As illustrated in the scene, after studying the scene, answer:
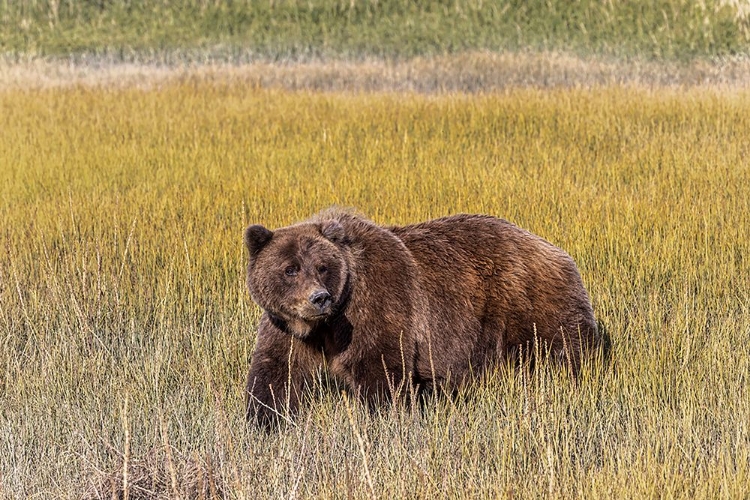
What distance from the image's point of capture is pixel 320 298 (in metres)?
3.63

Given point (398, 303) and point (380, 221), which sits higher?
point (398, 303)

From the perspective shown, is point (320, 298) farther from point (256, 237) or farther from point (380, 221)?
point (380, 221)

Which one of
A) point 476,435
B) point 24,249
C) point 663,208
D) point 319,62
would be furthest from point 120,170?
point 319,62

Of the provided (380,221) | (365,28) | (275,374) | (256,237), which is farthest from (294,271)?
(365,28)

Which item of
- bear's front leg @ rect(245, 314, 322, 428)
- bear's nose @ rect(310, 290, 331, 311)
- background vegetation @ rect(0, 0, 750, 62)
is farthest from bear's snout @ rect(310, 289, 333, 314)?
background vegetation @ rect(0, 0, 750, 62)

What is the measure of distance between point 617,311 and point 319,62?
1231 centimetres

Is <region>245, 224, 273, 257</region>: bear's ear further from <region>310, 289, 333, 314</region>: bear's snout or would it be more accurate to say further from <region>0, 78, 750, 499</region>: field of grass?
<region>0, 78, 750, 499</region>: field of grass

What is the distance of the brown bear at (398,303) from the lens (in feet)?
12.6

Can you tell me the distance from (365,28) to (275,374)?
16.7 meters

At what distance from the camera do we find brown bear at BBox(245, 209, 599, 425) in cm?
386

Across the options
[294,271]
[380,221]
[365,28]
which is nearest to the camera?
[294,271]

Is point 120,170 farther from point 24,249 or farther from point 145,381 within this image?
point 145,381

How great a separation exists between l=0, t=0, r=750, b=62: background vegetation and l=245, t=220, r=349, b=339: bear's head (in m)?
13.5

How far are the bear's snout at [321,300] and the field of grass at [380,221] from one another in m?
0.39
